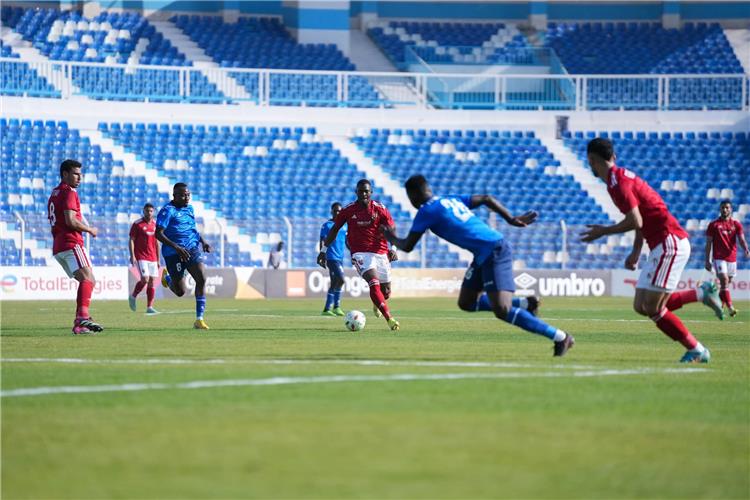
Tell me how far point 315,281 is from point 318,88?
11.1 meters

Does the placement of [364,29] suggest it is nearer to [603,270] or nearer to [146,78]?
[146,78]

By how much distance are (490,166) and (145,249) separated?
67.5 ft

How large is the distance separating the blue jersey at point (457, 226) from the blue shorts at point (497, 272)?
0.07 m

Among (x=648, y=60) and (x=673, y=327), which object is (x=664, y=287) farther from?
(x=648, y=60)

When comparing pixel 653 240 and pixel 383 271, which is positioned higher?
pixel 653 240

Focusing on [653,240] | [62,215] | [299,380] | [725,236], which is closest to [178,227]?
[62,215]

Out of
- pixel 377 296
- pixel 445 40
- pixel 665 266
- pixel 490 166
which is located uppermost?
pixel 445 40

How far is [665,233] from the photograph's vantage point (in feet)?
43.3

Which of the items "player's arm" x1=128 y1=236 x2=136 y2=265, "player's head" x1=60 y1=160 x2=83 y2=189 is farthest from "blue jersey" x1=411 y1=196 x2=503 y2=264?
"player's arm" x1=128 y1=236 x2=136 y2=265

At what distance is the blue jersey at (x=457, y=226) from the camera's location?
45.0 ft

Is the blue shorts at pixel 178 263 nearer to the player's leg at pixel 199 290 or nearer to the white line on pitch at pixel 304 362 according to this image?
the player's leg at pixel 199 290

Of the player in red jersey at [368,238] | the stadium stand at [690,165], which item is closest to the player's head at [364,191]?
the player in red jersey at [368,238]

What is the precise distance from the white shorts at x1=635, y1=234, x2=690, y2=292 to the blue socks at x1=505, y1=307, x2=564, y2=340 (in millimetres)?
1030

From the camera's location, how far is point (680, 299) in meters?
14.2
